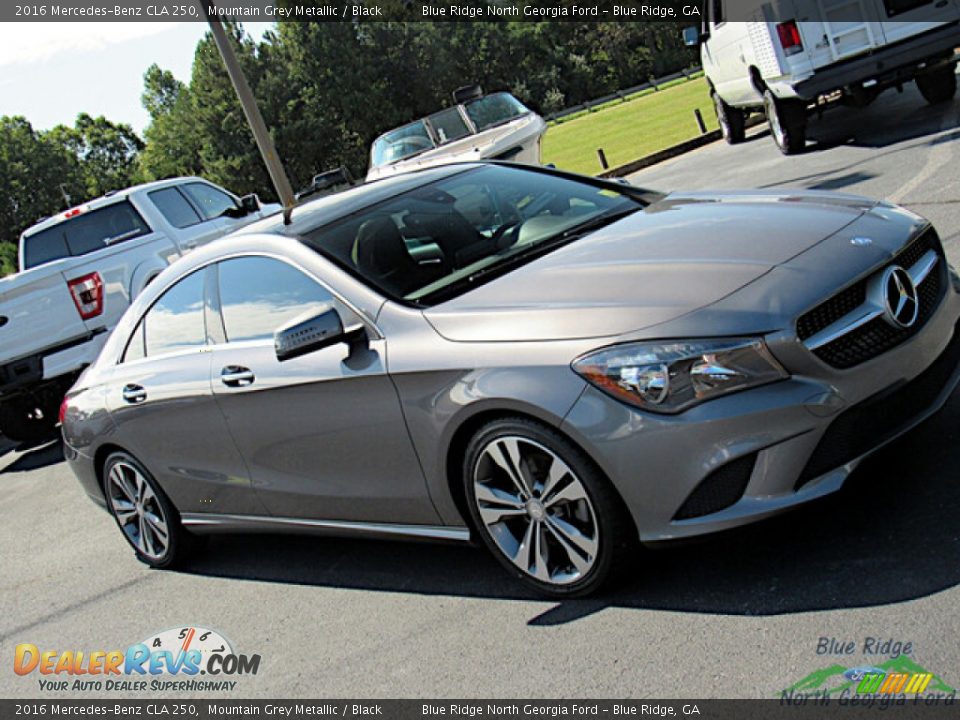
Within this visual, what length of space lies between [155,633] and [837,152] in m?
10.0

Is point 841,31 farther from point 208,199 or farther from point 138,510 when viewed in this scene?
point 138,510

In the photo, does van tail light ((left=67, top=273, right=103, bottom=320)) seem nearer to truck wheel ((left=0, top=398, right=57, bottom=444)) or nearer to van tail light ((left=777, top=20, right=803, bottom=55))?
truck wheel ((left=0, top=398, right=57, bottom=444))

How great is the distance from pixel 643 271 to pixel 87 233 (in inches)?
395

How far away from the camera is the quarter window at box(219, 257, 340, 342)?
190 inches

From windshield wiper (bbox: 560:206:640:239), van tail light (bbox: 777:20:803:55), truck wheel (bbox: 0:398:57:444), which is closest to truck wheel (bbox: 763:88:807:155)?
van tail light (bbox: 777:20:803:55)

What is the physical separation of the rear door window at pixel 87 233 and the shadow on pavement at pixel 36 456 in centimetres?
222

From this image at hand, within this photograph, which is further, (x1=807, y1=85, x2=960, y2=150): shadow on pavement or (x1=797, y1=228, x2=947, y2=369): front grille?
(x1=807, y1=85, x2=960, y2=150): shadow on pavement

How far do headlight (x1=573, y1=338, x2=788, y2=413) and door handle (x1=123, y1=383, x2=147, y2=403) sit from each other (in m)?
2.93

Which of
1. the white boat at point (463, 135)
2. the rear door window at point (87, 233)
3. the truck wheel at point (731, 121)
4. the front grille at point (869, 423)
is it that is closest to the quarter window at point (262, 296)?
the front grille at point (869, 423)

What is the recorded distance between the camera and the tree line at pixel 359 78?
8319 cm

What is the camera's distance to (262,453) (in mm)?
5113

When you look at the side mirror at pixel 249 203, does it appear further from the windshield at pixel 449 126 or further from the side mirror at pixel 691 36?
the side mirror at pixel 691 36

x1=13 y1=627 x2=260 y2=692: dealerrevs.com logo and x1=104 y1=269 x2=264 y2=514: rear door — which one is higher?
x1=104 y1=269 x2=264 y2=514: rear door

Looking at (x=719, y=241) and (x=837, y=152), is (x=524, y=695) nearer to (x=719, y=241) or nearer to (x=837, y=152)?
(x=719, y=241)
